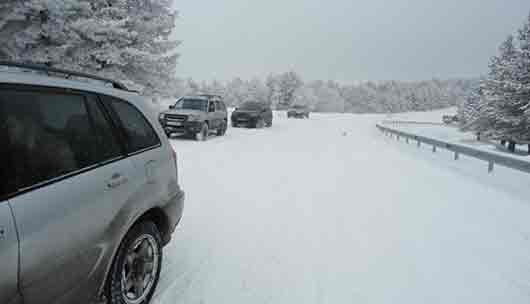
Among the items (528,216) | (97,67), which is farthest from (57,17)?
(528,216)

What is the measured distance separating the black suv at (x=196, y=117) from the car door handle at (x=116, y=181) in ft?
37.8

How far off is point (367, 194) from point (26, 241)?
5973 mm

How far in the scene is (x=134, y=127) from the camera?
2.70 metres

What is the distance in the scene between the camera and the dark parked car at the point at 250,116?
22.5 m

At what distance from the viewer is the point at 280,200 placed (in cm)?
575

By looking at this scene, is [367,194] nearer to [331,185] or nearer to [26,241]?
[331,185]

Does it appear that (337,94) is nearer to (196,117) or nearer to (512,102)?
(512,102)

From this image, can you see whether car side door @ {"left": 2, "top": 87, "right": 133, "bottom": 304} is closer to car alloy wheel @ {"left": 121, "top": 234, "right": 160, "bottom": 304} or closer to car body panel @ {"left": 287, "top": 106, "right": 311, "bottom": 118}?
car alloy wheel @ {"left": 121, "top": 234, "right": 160, "bottom": 304}

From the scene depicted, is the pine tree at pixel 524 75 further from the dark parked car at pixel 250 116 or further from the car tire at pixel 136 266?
the car tire at pixel 136 266

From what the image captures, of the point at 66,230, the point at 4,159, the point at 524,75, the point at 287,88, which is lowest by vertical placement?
the point at 66,230

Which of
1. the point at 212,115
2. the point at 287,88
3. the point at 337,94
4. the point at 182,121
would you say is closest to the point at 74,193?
the point at 182,121

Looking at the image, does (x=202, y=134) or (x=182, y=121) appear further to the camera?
(x=202, y=134)

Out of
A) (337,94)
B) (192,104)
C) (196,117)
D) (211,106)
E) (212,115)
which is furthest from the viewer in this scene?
(337,94)

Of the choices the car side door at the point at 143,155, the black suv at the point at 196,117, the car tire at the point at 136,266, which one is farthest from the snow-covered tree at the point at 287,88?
the car tire at the point at 136,266
